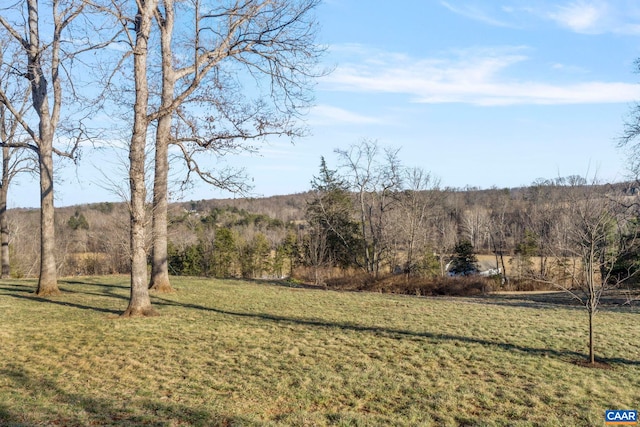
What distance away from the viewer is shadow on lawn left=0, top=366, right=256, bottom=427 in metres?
4.25

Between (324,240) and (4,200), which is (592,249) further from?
(4,200)

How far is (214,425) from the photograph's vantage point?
4246 mm

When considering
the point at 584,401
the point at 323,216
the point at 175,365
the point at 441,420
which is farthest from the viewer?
the point at 323,216

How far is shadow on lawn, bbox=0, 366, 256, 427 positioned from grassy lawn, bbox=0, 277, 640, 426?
2 centimetres

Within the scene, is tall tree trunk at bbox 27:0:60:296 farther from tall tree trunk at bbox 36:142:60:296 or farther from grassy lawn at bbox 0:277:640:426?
grassy lawn at bbox 0:277:640:426

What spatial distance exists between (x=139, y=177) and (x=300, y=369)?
17.6ft

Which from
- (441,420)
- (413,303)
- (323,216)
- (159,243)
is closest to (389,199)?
(323,216)

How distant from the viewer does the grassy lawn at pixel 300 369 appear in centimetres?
464

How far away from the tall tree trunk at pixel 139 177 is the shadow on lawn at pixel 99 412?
4272mm

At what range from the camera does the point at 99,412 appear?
4.49 m

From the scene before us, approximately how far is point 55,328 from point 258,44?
763 cm

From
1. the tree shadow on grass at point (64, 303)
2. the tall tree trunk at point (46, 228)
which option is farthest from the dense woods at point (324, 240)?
the tall tree trunk at point (46, 228)

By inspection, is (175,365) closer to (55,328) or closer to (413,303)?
(55,328)

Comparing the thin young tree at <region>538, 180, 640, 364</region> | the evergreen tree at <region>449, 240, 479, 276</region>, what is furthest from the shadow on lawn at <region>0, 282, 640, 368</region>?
the evergreen tree at <region>449, 240, 479, 276</region>
